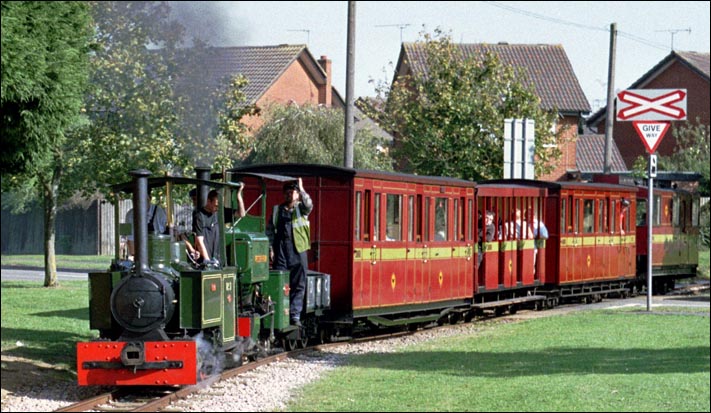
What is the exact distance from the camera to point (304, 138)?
38656mm

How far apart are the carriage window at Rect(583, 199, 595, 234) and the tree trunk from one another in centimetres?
1236

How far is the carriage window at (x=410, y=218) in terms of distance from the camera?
67.6 feet

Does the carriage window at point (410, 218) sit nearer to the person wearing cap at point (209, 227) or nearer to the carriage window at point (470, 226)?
the carriage window at point (470, 226)

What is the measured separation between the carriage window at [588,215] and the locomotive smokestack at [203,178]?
629 inches

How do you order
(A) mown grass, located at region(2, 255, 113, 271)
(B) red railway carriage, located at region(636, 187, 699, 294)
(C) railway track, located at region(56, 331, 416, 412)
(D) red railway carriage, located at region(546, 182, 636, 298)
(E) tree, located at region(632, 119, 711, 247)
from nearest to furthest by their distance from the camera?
(C) railway track, located at region(56, 331, 416, 412) < (D) red railway carriage, located at region(546, 182, 636, 298) < (B) red railway carriage, located at region(636, 187, 699, 294) < (A) mown grass, located at region(2, 255, 113, 271) < (E) tree, located at region(632, 119, 711, 247)

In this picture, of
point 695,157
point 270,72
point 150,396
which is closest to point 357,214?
point 270,72

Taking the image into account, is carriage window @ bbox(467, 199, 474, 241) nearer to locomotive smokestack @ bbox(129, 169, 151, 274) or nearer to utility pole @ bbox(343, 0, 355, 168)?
utility pole @ bbox(343, 0, 355, 168)

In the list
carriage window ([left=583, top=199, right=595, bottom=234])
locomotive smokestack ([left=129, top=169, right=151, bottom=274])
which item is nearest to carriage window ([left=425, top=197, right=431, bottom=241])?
carriage window ([left=583, top=199, right=595, bottom=234])

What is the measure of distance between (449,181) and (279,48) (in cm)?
494

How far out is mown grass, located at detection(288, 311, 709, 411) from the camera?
41.1 feet

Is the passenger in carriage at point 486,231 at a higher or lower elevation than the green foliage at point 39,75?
lower

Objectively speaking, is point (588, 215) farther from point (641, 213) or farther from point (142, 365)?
point (142, 365)

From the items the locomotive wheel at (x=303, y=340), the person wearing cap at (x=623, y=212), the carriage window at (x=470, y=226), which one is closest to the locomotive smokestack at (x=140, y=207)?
the locomotive wheel at (x=303, y=340)

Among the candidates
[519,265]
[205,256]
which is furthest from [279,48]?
[205,256]
